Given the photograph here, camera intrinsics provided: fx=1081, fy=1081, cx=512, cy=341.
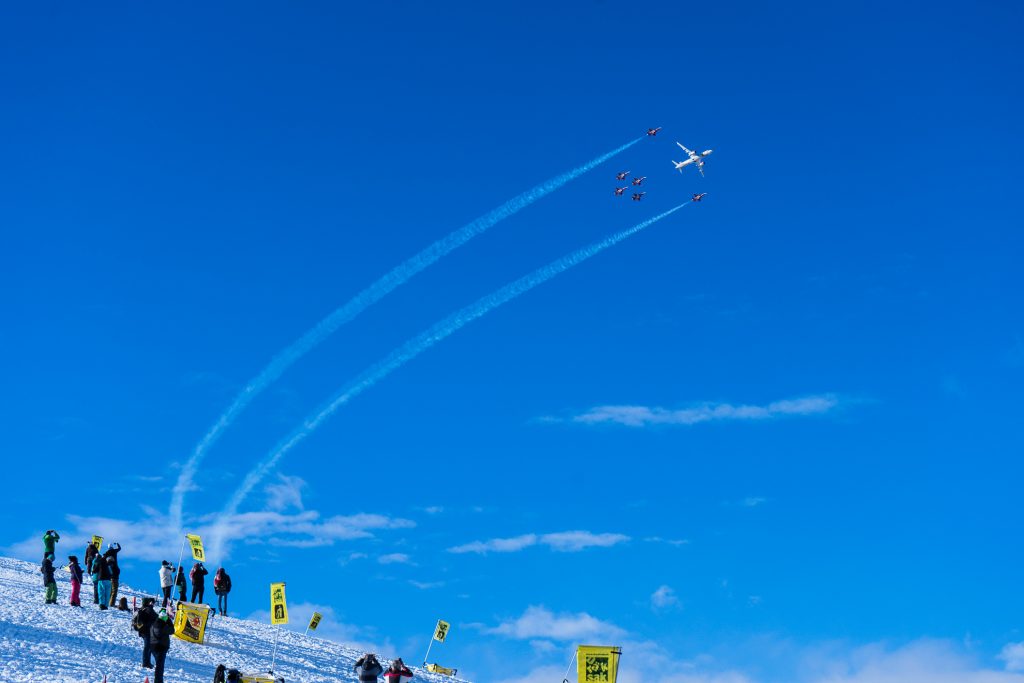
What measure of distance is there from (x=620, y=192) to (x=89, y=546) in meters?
67.1

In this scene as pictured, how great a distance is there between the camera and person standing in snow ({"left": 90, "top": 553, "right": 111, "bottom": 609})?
133ft

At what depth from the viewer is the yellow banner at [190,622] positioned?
38219 millimetres

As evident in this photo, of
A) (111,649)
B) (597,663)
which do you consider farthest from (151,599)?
(597,663)

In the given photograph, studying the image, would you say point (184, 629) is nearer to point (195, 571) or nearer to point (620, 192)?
point (195, 571)

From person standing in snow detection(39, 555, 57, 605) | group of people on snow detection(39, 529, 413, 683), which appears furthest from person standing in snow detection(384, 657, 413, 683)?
person standing in snow detection(39, 555, 57, 605)

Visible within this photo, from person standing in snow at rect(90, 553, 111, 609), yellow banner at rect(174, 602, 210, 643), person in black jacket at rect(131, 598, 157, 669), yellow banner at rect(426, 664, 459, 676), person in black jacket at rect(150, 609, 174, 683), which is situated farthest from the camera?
yellow banner at rect(426, 664, 459, 676)

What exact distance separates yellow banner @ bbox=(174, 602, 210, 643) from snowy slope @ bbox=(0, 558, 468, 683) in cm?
54

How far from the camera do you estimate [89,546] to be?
4516cm


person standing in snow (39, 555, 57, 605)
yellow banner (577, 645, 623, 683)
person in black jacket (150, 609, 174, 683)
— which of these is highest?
person standing in snow (39, 555, 57, 605)

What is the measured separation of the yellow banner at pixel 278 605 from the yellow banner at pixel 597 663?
1191cm

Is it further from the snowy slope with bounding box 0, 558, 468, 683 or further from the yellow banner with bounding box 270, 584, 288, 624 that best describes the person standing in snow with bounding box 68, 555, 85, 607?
the yellow banner with bounding box 270, 584, 288, 624

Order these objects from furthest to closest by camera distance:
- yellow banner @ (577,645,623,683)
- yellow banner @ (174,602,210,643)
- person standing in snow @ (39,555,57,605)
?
person standing in snow @ (39,555,57,605) → yellow banner @ (174,602,210,643) → yellow banner @ (577,645,623,683)

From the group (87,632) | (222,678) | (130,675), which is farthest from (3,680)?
(87,632)

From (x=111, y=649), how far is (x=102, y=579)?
723 centimetres
